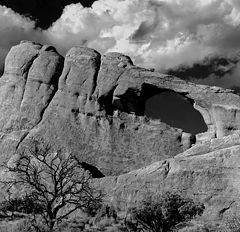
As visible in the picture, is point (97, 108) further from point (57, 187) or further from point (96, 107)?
point (57, 187)

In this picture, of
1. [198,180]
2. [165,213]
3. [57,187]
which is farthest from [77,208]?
[198,180]

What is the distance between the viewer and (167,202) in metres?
26.0

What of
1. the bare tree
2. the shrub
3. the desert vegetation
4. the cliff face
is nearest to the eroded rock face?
the cliff face

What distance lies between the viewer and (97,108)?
49594 millimetres

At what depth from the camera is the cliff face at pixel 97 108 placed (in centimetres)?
4759

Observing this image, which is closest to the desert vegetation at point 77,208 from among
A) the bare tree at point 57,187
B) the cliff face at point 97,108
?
the bare tree at point 57,187

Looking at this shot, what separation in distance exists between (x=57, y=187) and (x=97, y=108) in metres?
15.3

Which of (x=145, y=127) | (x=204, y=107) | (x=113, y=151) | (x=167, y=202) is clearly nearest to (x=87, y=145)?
(x=113, y=151)

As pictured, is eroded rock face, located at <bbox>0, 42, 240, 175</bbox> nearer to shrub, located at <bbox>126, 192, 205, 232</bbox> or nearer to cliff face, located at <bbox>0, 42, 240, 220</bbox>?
cliff face, located at <bbox>0, 42, 240, 220</bbox>

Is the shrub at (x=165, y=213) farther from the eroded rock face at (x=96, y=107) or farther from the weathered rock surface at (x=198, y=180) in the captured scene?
the eroded rock face at (x=96, y=107)

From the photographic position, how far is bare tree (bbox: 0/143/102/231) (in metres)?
26.0

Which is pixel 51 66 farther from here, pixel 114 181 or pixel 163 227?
pixel 163 227

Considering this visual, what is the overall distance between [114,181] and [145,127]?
10392 mm

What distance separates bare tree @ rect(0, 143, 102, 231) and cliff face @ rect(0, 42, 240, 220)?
308 centimetres
